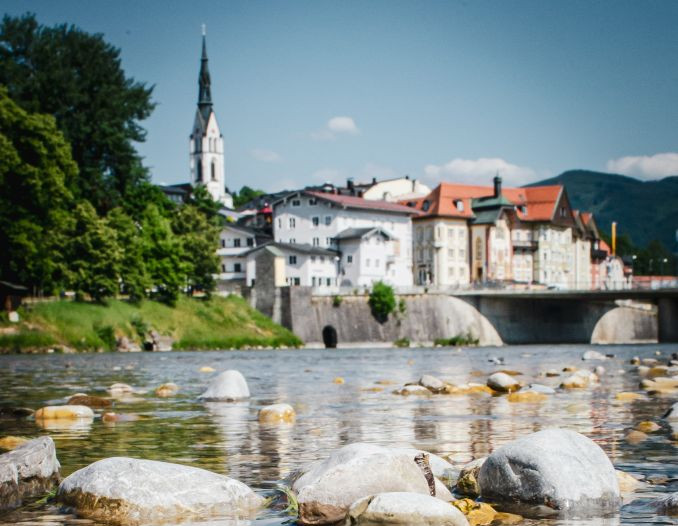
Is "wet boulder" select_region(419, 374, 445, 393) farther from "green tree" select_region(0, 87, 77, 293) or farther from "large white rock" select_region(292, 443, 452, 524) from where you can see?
"green tree" select_region(0, 87, 77, 293)

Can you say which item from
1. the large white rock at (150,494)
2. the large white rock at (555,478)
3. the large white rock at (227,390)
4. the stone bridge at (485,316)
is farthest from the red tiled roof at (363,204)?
the large white rock at (150,494)

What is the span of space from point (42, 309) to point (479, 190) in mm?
79978

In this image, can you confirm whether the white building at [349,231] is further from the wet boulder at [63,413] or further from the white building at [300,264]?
the wet boulder at [63,413]

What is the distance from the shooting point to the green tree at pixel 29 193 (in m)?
58.3

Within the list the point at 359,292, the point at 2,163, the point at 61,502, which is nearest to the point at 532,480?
the point at 61,502

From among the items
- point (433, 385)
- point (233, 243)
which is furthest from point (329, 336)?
point (433, 385)

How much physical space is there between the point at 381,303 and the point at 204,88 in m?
95.6

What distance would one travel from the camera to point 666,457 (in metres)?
13.0

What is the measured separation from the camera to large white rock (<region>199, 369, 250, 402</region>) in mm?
23875

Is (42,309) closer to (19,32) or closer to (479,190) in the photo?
(19,32)

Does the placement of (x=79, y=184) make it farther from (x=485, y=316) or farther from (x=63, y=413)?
(x=63, y=413)

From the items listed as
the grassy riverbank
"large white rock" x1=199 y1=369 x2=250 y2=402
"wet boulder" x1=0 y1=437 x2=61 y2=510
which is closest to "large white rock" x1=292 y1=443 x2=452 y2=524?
"wet boulder" x1=0 y1=437 x2=61 y2=510

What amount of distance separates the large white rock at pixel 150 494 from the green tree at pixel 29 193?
50.5 meters

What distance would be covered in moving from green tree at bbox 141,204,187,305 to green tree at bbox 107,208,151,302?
11.3ft
